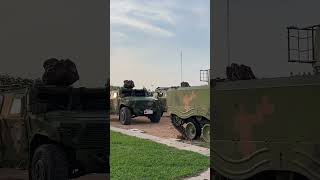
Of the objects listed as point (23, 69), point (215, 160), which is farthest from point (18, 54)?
point (215, 160)

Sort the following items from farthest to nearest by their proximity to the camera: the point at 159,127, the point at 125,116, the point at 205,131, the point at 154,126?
the point at 125,116 < the point at 159,127 < the point at 154,126 < the point at 205,131

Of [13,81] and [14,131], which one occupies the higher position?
[13,81]

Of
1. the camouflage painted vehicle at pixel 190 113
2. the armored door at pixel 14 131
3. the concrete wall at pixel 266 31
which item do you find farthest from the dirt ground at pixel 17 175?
the camouflage painted vehicle at pixel 190 113

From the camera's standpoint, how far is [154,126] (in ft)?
57.2

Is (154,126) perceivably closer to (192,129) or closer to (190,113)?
(192,129)

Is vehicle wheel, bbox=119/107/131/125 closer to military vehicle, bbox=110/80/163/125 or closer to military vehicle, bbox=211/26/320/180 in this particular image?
military vehicle, bbox=110/80/163/125

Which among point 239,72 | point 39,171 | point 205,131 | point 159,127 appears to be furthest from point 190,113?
point 239,72

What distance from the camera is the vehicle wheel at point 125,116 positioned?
18.5 meters

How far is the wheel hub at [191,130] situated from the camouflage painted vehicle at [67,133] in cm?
882

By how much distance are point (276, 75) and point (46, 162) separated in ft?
8.50

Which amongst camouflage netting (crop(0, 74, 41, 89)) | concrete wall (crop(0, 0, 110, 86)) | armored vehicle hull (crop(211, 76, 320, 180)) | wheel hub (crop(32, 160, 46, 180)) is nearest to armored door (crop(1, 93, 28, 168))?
camouflage netting (crop(0, 74, 41, 89))

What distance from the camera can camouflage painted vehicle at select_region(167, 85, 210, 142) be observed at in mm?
13602

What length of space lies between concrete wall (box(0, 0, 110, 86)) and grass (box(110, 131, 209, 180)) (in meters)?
2.52

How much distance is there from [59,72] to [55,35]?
384 mm
